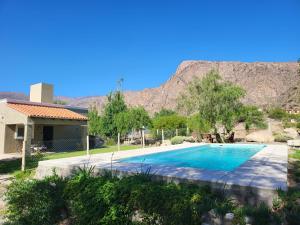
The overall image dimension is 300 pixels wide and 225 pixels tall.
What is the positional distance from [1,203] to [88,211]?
326 centimetres

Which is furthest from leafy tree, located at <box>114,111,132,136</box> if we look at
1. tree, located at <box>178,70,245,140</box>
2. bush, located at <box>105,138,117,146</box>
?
tree, located at <box>178,70,245,140</box>

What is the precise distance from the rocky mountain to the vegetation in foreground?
58065mm

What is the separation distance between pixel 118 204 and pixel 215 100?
18.7 m

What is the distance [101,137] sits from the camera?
2858 cm

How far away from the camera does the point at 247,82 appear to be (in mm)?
76688

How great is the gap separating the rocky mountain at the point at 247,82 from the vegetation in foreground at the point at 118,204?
5806 centimetres

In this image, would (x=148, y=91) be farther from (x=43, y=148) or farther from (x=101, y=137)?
(x=43, y=148)

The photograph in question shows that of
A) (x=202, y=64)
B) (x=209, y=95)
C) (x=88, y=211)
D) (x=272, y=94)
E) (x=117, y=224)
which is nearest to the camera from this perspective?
(x=117, y=224)

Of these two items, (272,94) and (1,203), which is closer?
(1,203)

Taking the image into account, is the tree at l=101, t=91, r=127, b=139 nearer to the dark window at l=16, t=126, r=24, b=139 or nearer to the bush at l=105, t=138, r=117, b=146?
the bush at l=105, t=138, r=117, b=146

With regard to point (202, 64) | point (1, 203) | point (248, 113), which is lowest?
point (1, 203)

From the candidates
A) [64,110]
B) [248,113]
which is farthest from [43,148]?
[248,113]

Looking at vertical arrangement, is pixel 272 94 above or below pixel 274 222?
above

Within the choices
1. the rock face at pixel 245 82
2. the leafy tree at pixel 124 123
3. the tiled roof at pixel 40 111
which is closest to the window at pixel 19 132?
the tiled roof at pixel 40 111
